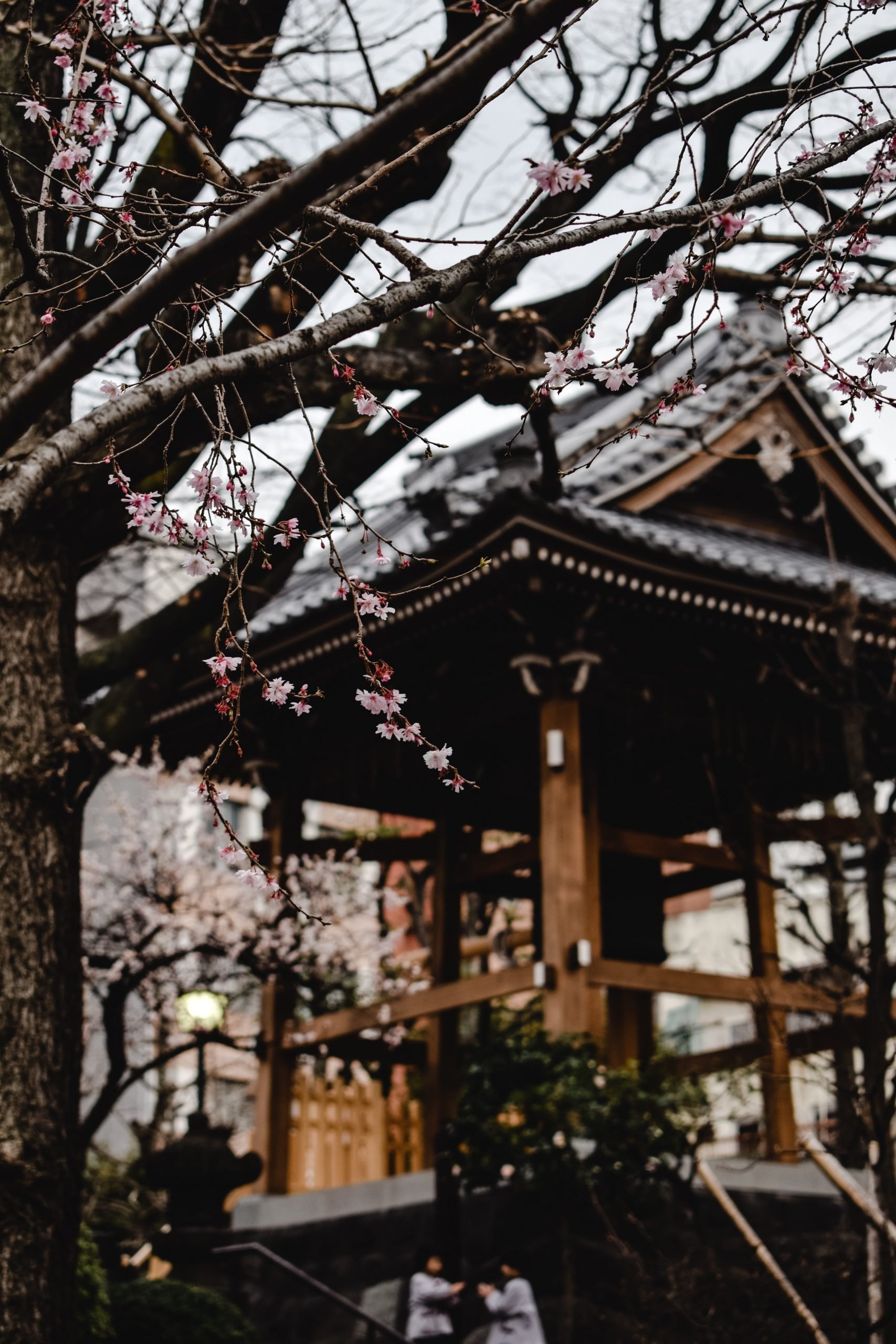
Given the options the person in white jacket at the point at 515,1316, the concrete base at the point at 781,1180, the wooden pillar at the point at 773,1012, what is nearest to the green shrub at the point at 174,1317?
the person in white jacket at the point at 515,1316

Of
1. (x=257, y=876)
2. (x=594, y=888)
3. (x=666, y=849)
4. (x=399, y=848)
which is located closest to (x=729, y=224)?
(x=257, y=876)

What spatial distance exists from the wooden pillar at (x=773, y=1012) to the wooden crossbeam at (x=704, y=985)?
11 cm

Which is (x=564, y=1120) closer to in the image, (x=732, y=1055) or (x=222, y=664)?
(x=732, y=1055)

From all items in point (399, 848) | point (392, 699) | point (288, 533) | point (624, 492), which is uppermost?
point (624, 492)

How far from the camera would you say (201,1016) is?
8.86 m

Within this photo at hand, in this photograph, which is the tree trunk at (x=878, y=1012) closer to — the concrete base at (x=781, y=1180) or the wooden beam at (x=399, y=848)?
the concrete base at (x=781, y=1180)

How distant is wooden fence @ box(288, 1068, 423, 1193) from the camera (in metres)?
10.4

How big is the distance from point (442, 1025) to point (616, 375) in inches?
306

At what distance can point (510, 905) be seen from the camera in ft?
58.1

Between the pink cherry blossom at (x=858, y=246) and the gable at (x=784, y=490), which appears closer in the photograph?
the pink cherry blossom at (x=858, y=246)

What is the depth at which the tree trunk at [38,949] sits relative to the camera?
501cm

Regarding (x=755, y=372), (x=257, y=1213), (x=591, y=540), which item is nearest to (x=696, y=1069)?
(x=257, y=1213)

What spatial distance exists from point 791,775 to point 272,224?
962cm

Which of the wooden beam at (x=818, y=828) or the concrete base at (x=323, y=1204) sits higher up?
the wooden beam at (x=818, y=828)
